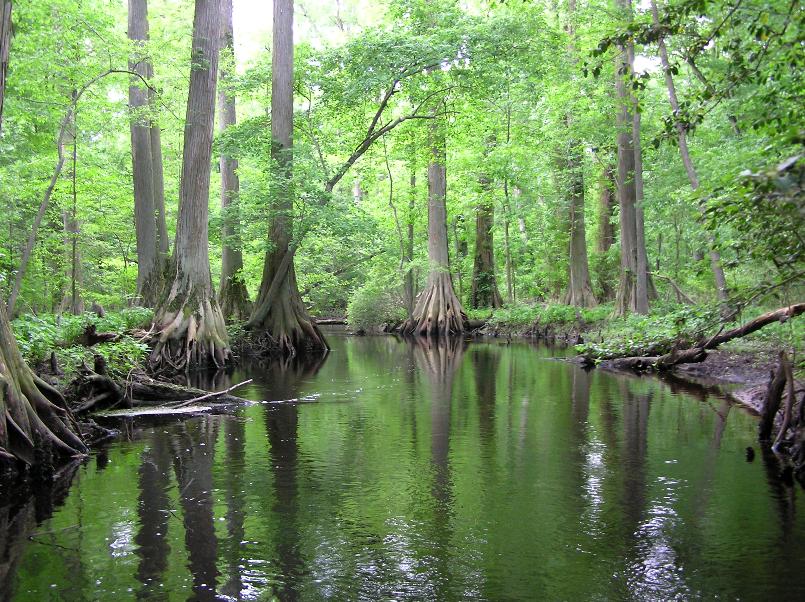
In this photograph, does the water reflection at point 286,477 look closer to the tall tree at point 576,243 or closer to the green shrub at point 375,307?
the tall tree at point 576,243

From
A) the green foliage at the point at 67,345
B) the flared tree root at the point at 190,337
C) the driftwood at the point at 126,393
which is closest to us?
the green foliage at the point at 67,345

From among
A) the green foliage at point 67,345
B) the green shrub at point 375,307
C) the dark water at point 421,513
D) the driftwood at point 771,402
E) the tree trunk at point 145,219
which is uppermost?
the tree trunk at point 145,219

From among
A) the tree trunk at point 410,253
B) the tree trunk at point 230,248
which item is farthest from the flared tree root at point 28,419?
the tree trunk at point 410,253

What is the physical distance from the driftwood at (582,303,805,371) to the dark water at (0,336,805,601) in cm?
102

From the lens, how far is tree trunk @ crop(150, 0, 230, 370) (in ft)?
46.6

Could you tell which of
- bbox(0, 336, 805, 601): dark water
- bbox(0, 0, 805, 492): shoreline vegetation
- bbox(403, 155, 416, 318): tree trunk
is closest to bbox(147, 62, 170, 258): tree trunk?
bbox(0, 0, 805, 492): shoreline vegetation

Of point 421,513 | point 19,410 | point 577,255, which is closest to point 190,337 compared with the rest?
point 19,410

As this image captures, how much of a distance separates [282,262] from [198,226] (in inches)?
136

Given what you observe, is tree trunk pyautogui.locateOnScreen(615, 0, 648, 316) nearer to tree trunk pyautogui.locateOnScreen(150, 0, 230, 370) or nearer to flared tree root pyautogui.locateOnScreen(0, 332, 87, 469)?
tree trunk pyautogui.locateOnScreen(150, 0, 230, 370)

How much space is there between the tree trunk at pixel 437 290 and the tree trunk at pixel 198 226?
1030 centimetres

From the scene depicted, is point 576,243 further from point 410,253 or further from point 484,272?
point 410,253

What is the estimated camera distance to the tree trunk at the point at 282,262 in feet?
59.0

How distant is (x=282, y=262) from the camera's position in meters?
18.0

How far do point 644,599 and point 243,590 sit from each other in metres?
2.16
